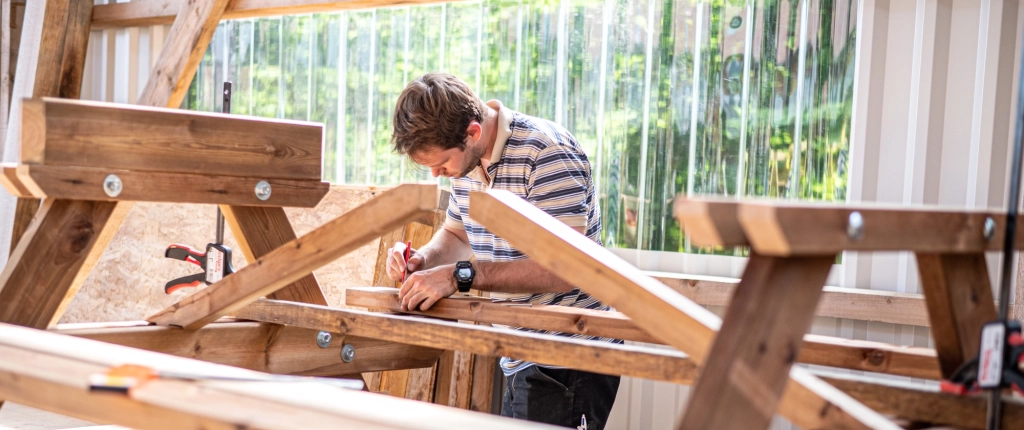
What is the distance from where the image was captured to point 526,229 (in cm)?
145

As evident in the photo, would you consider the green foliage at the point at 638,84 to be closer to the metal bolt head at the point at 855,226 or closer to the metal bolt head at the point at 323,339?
the metal bolt head at the point at 323,339

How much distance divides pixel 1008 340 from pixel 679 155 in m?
2.60

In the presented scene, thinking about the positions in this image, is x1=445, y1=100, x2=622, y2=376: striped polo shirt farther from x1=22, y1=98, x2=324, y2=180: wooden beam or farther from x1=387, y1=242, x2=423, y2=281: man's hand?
x1=22, y1=98, x2=324, y2=180: wooden beam

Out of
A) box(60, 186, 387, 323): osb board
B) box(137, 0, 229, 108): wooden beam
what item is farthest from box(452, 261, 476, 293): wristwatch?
box(137, 0, 229, 108): wooden beam

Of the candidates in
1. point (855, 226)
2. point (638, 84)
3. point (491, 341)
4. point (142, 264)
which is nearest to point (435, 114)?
point (491, 341)

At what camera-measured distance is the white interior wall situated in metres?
3.02

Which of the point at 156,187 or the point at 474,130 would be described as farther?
the point at 474,130

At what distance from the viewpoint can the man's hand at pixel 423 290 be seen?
2252 mm

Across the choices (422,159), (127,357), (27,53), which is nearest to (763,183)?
(422,159)

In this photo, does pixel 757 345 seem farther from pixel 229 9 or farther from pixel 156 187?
pixel 229 9

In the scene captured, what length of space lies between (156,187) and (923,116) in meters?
2.64

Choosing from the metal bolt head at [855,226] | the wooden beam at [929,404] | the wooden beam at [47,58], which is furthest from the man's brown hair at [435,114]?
the wooden beam at [47,58]

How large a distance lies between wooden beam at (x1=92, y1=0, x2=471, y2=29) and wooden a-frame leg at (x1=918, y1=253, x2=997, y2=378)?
3258 millimetres

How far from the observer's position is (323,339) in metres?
2.21
